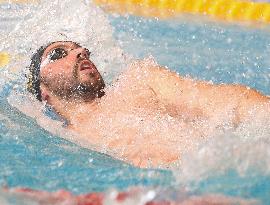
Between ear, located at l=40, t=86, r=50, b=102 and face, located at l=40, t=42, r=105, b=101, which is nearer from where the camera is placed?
face, located at l=40, t=42, r=105, b=101

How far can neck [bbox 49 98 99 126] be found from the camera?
236 cm

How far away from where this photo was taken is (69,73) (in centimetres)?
232

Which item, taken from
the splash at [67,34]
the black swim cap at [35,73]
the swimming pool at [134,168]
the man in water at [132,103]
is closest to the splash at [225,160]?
the swimming pool at [134,168]

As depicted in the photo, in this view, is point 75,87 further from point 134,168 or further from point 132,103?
Answer: point 134,168

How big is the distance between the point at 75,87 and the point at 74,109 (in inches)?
4.2

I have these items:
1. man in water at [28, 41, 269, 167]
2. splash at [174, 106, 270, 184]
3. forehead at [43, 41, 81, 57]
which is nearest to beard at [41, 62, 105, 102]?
man in water at [28, 41, 269, 167]

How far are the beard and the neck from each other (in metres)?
0.02

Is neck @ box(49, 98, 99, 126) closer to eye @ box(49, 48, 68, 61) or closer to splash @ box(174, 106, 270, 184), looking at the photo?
eye @ box(49, 48, 68, 61)

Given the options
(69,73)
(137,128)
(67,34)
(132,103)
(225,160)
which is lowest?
(225,160)

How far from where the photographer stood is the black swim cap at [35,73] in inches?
96.2

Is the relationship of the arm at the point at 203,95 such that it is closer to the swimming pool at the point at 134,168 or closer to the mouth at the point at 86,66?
the swimming pool at the point at 134,168

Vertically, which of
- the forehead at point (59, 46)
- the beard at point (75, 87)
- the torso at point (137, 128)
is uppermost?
the forehead at point (59, 46)

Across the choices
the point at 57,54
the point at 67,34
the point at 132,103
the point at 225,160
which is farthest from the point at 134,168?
the point at 67,34

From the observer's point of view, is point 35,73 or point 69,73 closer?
point 69,73
